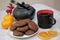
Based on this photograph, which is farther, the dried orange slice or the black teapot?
the black teapot

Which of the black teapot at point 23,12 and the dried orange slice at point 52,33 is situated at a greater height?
the black teapot at point 23,12

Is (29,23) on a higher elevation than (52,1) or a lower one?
higher

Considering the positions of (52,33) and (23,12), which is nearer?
(52,33)

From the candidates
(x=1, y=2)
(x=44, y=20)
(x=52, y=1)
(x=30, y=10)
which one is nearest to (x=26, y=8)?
(x=30, y=10)

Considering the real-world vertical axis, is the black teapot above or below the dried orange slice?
above

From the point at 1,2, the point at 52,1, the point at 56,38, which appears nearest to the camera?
the point at 56,38

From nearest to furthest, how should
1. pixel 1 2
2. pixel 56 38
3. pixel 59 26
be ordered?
pixel 56 38
pixel 59 26
pixel 1 2

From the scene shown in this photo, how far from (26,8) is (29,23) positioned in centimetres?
16

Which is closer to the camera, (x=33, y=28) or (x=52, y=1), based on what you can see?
(x=33, y=28)

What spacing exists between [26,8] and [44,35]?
0.23 meters

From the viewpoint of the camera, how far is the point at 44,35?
809mm

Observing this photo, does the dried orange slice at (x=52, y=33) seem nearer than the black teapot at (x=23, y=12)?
Yes

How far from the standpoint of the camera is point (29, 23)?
0.82m

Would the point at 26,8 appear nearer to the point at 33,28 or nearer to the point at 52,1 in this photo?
the point at 33,28
